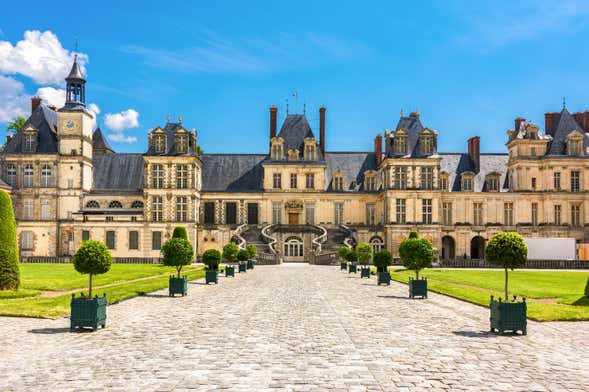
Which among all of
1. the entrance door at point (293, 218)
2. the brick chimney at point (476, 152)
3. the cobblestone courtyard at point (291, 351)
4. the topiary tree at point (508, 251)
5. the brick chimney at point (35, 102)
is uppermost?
the brick chimney at point (35, 102)

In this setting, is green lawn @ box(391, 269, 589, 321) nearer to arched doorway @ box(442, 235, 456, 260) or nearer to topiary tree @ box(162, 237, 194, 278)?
topiary tree @ box(162, 237, 194, 278)

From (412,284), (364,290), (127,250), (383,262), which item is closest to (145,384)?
(412,284)

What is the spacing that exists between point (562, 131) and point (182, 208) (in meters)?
39.9

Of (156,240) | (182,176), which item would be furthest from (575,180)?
(156,240)

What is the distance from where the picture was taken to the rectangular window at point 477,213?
6122cm

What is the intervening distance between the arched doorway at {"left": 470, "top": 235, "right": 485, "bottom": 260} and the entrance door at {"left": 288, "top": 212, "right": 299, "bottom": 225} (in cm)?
1857

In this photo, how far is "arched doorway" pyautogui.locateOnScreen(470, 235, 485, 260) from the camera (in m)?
61.7

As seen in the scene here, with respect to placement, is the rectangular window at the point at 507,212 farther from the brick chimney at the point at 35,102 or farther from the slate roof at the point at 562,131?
the brick chimney at the point at 35,102

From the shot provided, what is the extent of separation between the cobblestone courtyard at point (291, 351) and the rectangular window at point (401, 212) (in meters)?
39.1

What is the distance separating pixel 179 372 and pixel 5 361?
3491 mm

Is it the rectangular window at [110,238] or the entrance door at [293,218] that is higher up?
the entrance door at [293,218]

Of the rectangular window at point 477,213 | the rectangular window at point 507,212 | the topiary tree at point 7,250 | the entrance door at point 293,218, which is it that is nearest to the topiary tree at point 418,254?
the topiary tree at point 7,250

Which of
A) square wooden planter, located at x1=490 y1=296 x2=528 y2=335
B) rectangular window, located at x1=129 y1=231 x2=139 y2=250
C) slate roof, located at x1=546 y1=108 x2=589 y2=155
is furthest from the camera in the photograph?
slate roof, located at x1=546 y1=108 x2=589 y2=155

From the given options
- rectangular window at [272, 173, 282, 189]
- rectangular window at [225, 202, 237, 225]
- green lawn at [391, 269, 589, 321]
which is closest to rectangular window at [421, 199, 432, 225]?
rectangular window at [272, 173, 282, 189]
